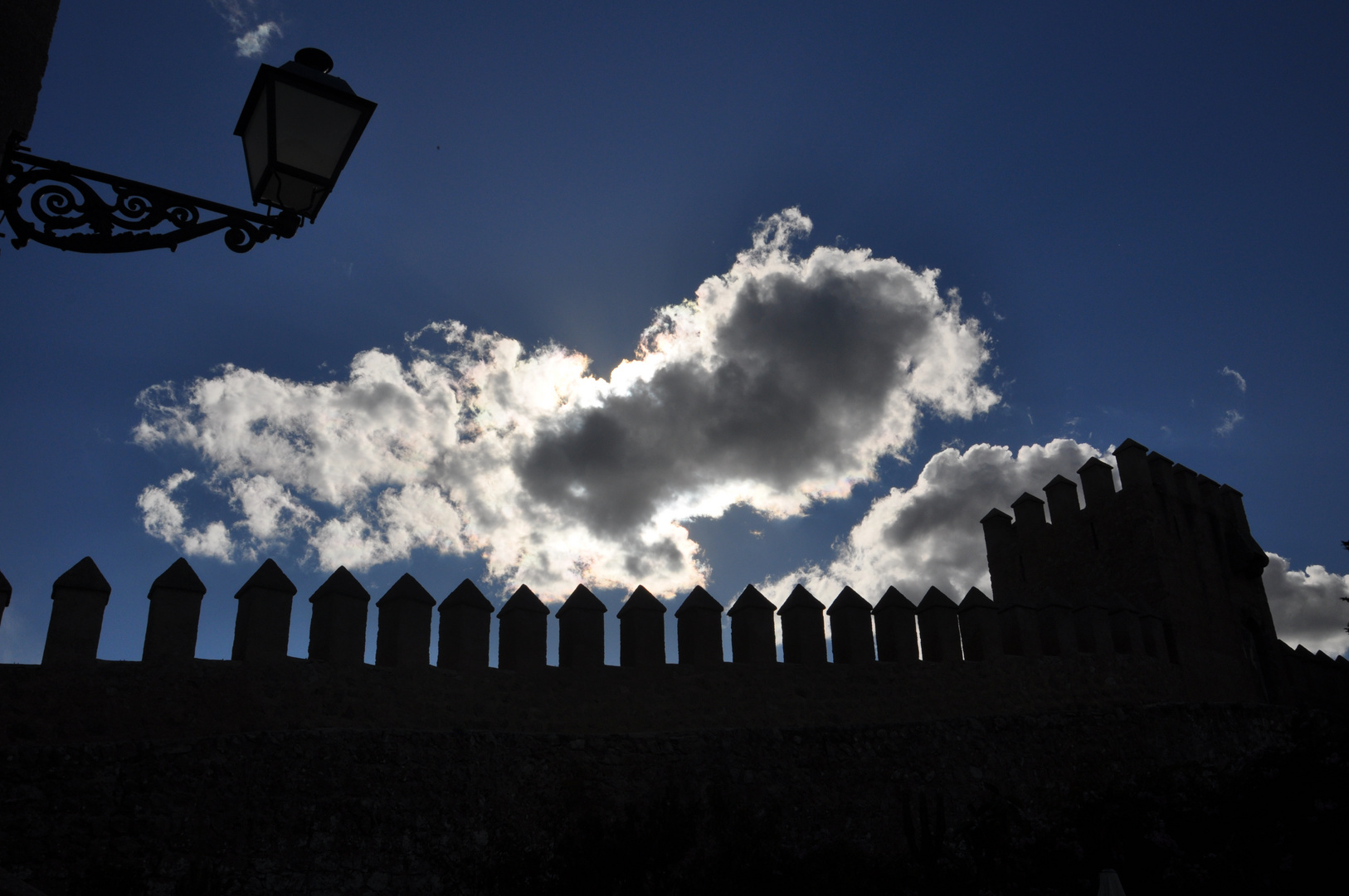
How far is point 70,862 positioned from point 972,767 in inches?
298

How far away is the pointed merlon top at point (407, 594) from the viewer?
8.47m

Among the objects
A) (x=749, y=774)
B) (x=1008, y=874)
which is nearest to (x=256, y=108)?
(x=749, y=774)

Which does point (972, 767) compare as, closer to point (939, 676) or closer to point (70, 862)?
point (939, 676)

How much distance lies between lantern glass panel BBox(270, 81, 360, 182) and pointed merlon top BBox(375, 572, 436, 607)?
5714 millimetres

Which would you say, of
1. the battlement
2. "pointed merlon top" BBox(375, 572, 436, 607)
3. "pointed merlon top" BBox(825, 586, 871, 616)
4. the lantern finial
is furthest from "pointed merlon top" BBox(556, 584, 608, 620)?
the lantern finial

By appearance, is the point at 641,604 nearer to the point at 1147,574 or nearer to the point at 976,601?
the point at 976,601

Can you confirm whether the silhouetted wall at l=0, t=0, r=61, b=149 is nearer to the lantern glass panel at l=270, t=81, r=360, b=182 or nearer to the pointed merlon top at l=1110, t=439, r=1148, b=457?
the lantern glass panel at l=270, t=81, r=360, b=182

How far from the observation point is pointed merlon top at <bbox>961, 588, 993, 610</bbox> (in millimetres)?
11461

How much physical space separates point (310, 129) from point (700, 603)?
729cm

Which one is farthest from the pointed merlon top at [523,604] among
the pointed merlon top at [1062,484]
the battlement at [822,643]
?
the pointed merlon top at [1062,484]

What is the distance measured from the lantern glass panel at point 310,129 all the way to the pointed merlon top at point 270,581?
540 centimetres

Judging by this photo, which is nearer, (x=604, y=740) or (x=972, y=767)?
(x=604, y=740)

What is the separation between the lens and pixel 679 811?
25.6 feet

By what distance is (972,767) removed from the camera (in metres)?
9.10
